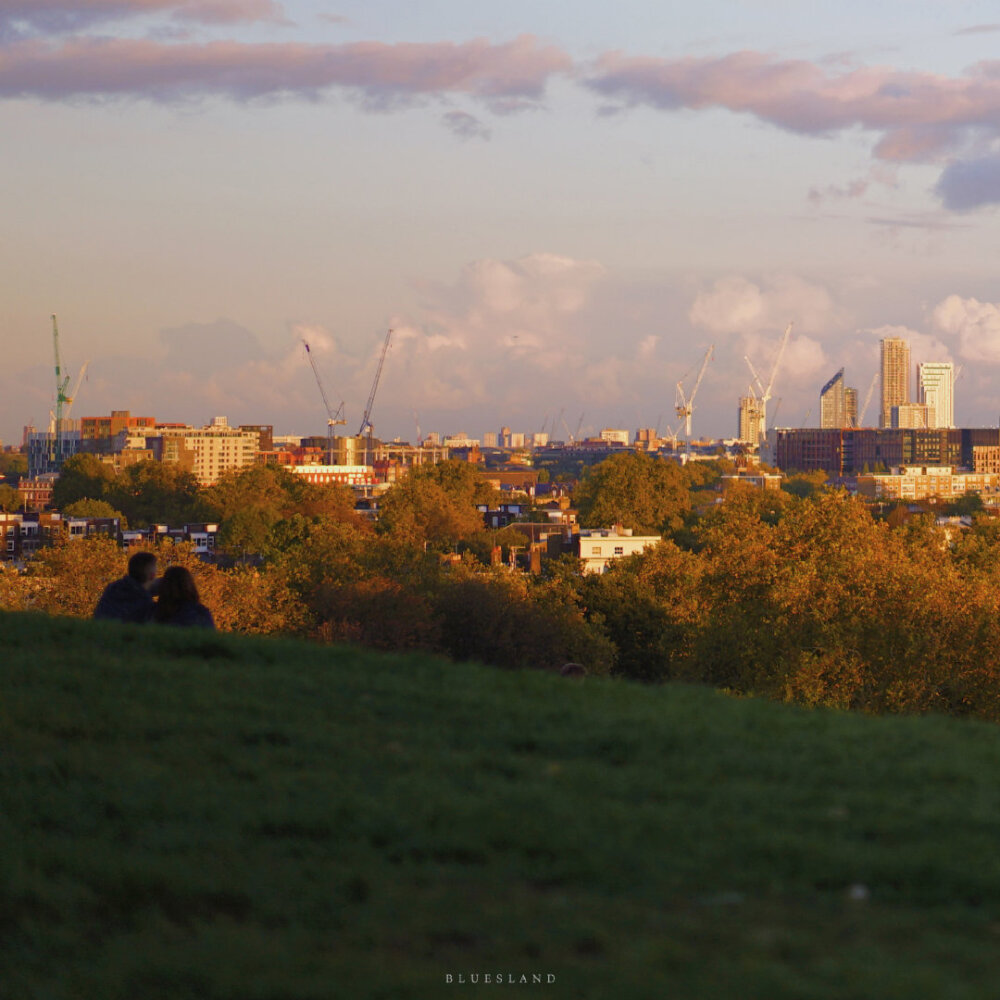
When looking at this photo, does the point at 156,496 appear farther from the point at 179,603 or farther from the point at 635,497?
the point at 179,603

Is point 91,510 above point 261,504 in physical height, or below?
below

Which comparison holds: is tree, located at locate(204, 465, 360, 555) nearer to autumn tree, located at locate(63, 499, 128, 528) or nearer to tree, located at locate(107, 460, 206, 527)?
tree, located at locate(107, 460, 206, 527)

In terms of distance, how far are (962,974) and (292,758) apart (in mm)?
3920

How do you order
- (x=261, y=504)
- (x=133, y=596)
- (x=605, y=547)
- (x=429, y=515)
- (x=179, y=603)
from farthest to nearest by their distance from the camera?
(x=261, y=504)
(x=429, y=515)
(x=605, y=547)
(x=133, y=596)
(x=179, y=603)

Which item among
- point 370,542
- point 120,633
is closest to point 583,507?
point 370,542

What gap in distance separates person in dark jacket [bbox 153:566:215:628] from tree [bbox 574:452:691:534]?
84501 mm

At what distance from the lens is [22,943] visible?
5.19m

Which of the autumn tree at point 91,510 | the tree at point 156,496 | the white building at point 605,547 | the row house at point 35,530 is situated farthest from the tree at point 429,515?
the autumn tree at point 91,510

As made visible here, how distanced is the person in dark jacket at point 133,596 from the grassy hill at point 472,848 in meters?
3.54

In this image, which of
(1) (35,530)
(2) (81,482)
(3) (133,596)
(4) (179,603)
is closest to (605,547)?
(1) (35,530)

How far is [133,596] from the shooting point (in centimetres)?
1323

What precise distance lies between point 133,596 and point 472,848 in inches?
314

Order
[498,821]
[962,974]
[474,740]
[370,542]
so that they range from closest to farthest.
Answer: [962,974] → [498,821] → [474,740] → [370,542]

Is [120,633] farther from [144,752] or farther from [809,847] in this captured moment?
[809,847]
